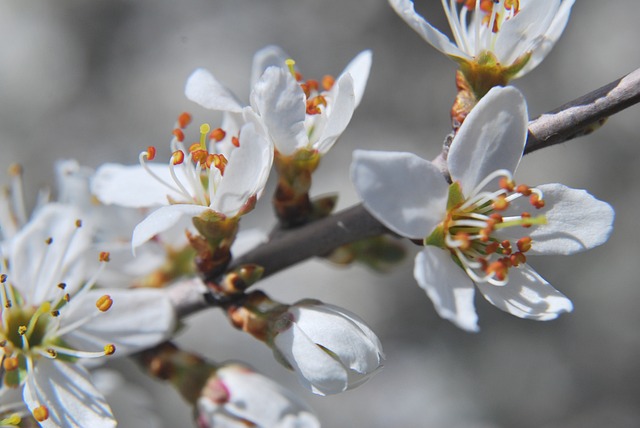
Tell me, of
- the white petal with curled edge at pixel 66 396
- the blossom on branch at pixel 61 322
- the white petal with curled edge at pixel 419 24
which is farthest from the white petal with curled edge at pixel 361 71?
the white petal with curled edge at pixel 66 396

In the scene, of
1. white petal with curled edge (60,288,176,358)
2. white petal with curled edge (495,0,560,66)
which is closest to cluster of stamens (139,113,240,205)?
white petal with curled edge (60,288,176,358)

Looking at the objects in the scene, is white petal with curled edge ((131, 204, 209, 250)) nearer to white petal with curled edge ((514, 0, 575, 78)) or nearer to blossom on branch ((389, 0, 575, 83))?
blossom on branch ((389, 0, 575, 83))

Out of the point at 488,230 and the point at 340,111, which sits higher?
the point at 340,111

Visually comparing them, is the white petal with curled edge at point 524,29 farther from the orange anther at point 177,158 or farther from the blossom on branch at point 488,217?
the orange anther at point 177,158

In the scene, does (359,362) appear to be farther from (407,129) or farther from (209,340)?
(407,129)

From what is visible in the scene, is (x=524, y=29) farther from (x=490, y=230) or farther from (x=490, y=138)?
(x=490, y=230)

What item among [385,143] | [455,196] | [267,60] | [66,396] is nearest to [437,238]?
[455,196]

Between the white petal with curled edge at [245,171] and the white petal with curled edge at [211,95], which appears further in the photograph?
the white petal with curled edge at [211,95]
